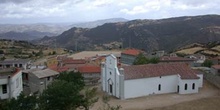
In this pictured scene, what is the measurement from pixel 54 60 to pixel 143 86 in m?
45.0

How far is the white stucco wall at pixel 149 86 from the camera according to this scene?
43.6 metres

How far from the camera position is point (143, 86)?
146 ft

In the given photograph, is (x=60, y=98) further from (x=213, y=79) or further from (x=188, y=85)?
(x=213, y=79)

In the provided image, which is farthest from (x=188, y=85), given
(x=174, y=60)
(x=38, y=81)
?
(x=174, y=60)

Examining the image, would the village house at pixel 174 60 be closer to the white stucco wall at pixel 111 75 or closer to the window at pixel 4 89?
the white stucco wall at pixel 111 75

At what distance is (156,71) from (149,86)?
9.44ft

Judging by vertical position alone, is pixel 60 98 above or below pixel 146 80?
above

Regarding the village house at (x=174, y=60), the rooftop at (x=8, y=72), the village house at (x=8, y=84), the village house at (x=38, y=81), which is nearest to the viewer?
the village house at (x=8, y=84)

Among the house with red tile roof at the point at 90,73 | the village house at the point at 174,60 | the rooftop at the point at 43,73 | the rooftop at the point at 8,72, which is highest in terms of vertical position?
the rooftop at the point at 8,72

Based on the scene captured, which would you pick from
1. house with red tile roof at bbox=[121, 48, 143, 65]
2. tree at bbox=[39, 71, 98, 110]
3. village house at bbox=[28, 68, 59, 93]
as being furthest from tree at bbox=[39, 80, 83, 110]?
house with red tile roof at bbox=[121, 48, 143, 65]

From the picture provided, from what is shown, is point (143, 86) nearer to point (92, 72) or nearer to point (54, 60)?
point (92, 72)

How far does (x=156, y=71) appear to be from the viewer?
4619 cm

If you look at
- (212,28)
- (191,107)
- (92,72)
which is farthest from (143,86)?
(212,28)

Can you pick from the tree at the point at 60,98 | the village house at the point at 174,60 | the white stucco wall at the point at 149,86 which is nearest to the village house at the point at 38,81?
the white stucco wall at the point at 149,86
